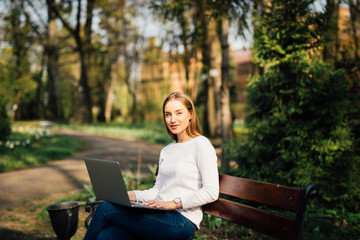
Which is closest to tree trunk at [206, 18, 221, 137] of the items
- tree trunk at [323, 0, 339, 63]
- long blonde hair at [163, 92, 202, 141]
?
tree trunk at [323, 0, 339, 63]

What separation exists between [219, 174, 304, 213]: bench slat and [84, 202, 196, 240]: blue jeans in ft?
1.43

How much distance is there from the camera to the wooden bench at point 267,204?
199 centimetres

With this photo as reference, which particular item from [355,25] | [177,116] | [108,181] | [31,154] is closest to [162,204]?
[108,181]

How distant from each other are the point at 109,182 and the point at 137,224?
1.12ft

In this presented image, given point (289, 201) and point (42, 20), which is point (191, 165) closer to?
point (289, 201)

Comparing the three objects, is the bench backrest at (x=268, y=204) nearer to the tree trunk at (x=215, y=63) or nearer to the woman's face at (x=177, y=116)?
the woman's face at (x=177, y=116)

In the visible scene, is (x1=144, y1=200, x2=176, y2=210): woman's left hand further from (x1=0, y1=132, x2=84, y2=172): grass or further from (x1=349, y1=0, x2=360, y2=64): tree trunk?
(x1=0, y1=132, x2=84, y2=172): grass

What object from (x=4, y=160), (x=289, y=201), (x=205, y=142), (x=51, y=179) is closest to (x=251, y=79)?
(x=205, y=142)

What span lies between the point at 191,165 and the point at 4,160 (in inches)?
282

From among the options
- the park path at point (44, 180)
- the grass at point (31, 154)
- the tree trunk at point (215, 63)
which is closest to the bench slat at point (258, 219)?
the park path at point (44, 180)

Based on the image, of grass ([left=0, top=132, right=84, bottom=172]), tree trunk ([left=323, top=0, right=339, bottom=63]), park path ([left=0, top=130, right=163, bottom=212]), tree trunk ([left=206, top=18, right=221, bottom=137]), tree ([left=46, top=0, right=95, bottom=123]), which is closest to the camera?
tree trunk ([left=323, top=0, right=339, bottom=63])

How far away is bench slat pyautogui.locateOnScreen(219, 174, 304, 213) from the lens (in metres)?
2.02

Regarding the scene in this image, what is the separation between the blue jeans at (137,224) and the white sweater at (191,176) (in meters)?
0.11

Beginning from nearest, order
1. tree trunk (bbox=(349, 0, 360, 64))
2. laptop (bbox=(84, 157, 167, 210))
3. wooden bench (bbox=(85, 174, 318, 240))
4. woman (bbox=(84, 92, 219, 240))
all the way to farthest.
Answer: wooden bench (bbox=(85, 174, 318, 240)) < laptop (bbox=(84, 157, 167, 210)) < woman (bbox=(84, 92, 219, 240)) < tree trunk (bbox=(349, 0, 360, 64))
